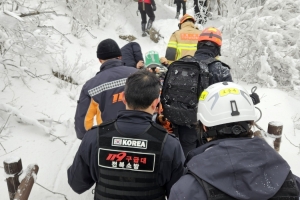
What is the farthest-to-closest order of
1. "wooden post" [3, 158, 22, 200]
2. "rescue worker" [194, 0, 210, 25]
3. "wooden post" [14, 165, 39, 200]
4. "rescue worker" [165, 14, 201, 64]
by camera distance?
"rescue worker" [194, 0, 210, 25] < "rescue worker" [165, 14, 201, 64] < "wooden post" [3, 158, 22, 200] < "wooden post" [14, 165, 39, 200]

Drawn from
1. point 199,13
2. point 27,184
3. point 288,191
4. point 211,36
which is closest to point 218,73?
point 211,36

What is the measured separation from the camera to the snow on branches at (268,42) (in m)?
7.10

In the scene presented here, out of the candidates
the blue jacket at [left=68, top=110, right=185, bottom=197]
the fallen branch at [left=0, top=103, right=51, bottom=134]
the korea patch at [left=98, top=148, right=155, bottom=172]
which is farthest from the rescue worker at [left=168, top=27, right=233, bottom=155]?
the fallen branch at [left=0, top=103, right=51, bottom=134]

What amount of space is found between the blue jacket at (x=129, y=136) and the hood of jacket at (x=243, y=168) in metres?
0.46

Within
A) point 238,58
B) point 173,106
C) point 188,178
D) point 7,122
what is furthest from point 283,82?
point 188,178

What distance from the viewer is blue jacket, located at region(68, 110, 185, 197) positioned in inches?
69.0

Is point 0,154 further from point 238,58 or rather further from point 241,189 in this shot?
point 238,58

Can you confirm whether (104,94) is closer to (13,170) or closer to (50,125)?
(13,170)

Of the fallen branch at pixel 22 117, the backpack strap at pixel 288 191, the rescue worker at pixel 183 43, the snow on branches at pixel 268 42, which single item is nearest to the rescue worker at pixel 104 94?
the rescue worker at pixel 183 43

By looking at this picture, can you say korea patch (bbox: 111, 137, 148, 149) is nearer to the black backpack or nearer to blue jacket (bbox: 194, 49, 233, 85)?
the black backpack

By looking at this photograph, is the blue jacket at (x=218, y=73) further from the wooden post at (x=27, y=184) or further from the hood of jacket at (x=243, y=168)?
the wooden post at (x=27, y=184)

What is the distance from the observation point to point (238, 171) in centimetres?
118

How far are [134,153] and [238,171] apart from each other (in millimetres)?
709

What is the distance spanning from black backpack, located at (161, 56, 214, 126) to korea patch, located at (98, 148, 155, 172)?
4.15 feet
